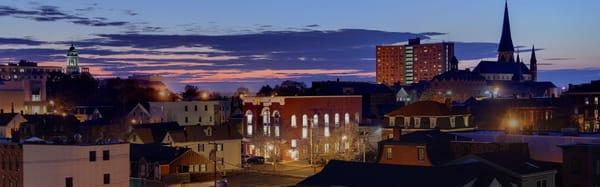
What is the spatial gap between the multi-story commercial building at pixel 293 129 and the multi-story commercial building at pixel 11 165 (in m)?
38.5

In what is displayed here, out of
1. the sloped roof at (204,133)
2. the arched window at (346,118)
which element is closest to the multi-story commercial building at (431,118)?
the sloped roof at (204,133)

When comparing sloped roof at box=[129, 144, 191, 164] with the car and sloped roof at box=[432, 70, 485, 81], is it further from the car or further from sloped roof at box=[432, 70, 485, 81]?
sloped roof at box=[432, 70, 485, 81]

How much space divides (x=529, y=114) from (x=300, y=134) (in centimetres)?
3879

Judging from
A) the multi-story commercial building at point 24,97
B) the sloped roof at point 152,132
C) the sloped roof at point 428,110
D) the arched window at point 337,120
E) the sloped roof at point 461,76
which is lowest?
the sloped roof at point 152,132

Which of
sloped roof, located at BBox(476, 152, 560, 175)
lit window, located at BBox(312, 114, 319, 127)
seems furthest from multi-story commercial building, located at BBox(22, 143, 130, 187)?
lit window, located at BBox(312, 114, 319, 127)

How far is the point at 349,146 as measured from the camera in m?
94.4

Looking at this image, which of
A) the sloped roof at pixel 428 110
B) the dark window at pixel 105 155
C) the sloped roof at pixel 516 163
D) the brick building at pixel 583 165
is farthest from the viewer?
the sloped roof at pixel 428 110

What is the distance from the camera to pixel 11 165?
58.0 metres

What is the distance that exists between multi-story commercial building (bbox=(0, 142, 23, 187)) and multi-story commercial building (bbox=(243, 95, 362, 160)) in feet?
126

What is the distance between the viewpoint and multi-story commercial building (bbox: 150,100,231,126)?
10644 cm

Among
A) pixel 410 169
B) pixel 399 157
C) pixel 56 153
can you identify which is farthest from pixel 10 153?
pixel 410 169

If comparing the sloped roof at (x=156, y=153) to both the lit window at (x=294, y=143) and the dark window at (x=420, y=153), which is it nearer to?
the dark window at (x=420, y=153)

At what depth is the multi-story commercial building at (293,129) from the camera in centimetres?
9519

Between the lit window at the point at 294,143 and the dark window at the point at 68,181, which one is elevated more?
the lit window at the point at 294,143
